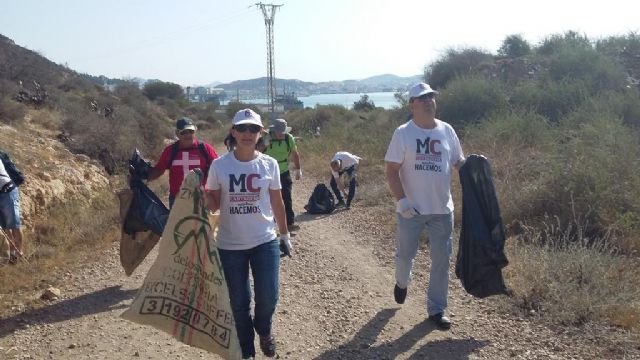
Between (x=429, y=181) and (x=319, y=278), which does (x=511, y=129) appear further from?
(x=429, y=181)

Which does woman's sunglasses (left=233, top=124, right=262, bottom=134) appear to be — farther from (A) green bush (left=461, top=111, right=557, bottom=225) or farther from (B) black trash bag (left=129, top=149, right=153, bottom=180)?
(A) green bush (left=461, top=111, right=557, bottom=225)

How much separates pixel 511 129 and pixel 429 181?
10185 mm

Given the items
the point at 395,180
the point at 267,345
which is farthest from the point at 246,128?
the point at 267,345

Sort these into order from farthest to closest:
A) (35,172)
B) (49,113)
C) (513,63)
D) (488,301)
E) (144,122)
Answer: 1. (513,63)
2. (144,122)
3. (49,113)
4. (35,172)
5. (488,301)

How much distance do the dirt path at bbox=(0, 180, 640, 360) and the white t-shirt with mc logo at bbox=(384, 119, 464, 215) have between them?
45.9 inches

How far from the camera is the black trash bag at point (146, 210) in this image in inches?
253

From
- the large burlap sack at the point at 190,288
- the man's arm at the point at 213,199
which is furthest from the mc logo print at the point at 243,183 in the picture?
the large burlap sack at the point at 190,288

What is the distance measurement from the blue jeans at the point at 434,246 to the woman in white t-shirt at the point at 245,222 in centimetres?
140

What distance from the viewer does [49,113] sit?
1780 centimetres

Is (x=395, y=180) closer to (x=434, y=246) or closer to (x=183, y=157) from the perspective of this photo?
(x=434, y=246)

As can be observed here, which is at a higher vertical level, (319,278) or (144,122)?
(144,122)

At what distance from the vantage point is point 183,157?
6367 millimetres

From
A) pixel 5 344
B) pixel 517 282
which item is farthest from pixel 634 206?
pixel 5 344

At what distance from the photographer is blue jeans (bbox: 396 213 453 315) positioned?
5.02 m
